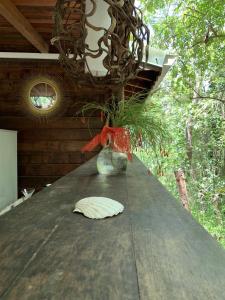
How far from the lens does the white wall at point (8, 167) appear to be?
3410 millimetres

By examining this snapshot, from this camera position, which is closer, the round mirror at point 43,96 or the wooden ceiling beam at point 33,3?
the wooden ceiling beam at point 33,3

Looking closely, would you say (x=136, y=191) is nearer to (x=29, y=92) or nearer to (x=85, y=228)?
(x=85, y=228)

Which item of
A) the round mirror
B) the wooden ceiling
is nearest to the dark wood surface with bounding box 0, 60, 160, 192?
the round mirror

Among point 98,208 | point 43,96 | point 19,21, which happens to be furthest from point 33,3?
point 98,208

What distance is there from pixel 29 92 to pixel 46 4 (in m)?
1.68

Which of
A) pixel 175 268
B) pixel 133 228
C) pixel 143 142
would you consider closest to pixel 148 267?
pixel 175 268

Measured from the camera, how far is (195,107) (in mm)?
6477

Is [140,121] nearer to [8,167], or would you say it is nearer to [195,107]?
[8,167]

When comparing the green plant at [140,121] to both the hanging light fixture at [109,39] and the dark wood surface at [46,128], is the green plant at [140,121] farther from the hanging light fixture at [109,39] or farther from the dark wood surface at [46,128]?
the dark wood surface at [46,128]

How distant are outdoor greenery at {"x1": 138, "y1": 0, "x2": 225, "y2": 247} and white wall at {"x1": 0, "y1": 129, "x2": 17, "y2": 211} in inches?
88.1

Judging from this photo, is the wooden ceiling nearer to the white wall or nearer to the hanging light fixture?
the hanging light fixture

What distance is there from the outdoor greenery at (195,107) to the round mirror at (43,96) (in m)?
1.74

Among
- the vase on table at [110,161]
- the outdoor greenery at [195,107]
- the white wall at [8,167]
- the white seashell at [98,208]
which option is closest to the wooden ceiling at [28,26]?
the vase on table at [110,161]

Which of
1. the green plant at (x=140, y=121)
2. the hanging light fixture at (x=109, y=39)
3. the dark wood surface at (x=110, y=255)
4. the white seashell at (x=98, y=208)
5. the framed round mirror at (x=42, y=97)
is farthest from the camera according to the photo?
the framed round mirror at (x=42, y=97)
